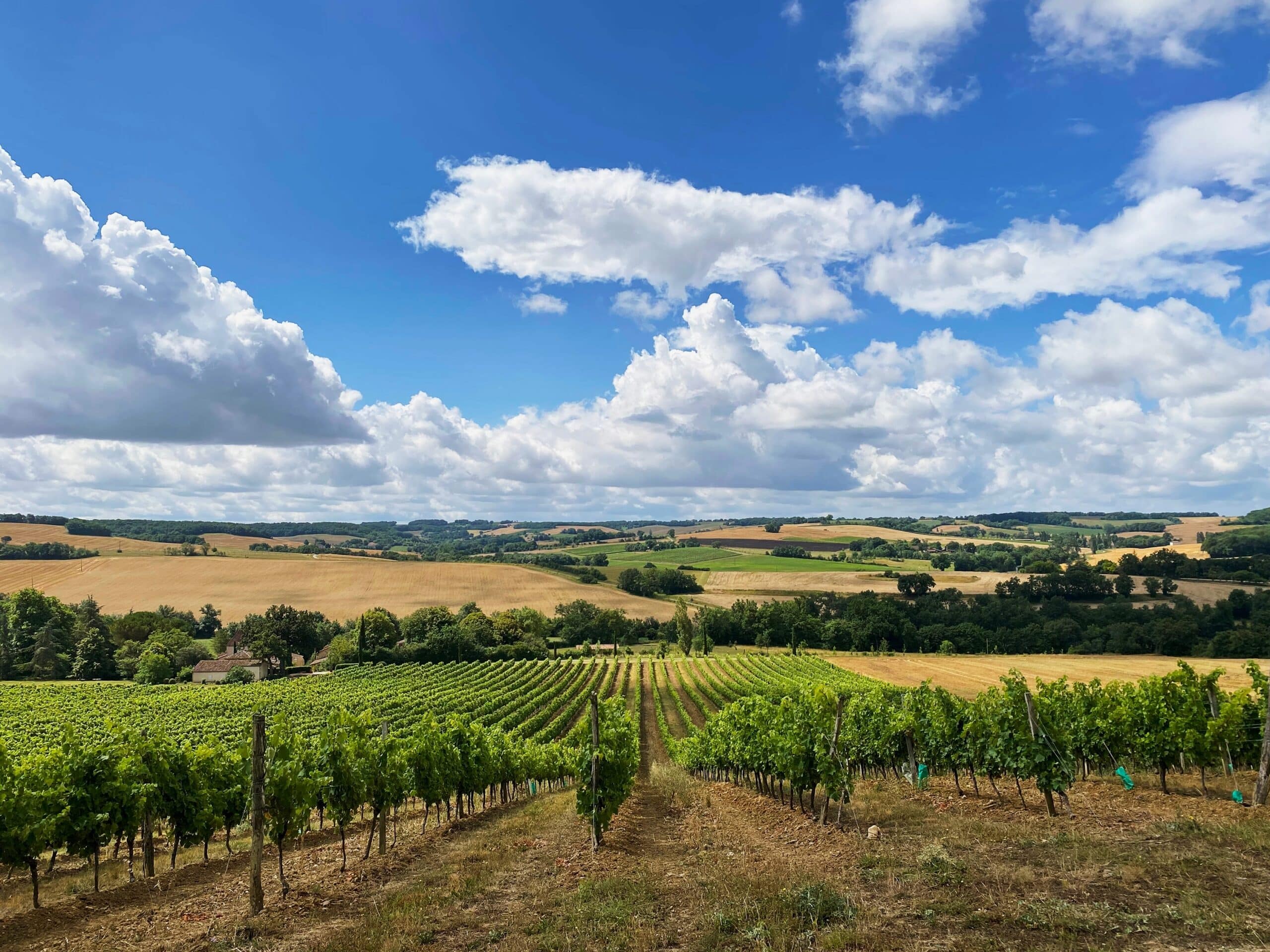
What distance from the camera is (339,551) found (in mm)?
190750

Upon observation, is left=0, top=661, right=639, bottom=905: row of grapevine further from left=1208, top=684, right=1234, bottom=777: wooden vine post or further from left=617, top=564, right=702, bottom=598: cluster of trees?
left=617, top=564, right=702, bottom=598: cluster of trees

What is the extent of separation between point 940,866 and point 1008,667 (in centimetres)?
7545

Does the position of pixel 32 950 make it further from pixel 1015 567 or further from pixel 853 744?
pixel 1015 567

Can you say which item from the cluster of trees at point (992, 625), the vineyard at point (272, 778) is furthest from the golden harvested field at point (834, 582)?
the vineyard at point (272, 778)

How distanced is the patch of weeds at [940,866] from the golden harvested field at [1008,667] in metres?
50.7

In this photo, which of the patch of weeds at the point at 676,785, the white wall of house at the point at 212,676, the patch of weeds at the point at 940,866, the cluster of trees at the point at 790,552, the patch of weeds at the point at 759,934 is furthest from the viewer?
the cluster of trees at the point at 790,552

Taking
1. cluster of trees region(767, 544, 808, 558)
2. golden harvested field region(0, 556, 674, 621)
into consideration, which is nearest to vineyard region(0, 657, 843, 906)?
golden harvested field region(0, 556, 674, 621)

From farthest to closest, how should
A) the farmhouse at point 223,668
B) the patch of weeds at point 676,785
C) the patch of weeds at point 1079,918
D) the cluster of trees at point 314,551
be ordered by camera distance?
the cluster of trees at point 314,551
the farmhouse at point 223,668
the patch of weeds at point 676,785
the patch of weeds at point 1079,918

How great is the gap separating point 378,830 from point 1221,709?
3032cm

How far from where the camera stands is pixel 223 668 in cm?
9062

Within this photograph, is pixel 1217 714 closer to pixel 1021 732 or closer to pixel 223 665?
pixel 1021 732

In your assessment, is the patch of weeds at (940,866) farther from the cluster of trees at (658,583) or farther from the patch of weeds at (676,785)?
the cluster of trees at (658,583)

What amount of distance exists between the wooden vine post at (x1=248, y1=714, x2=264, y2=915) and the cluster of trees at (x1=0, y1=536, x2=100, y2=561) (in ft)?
538

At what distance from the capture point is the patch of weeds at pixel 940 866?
36.7 ft
